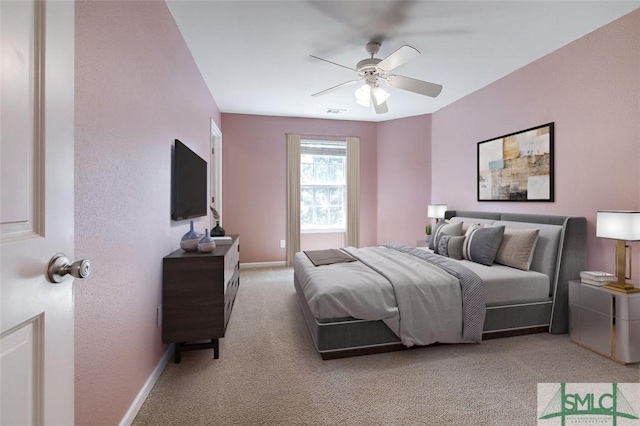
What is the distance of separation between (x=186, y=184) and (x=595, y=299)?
11.4 ft


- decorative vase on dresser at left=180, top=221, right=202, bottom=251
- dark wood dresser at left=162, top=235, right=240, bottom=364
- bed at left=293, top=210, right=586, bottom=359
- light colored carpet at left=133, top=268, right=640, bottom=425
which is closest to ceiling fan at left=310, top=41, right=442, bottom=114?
bed at left=293, top=210, right=586, bottom=359

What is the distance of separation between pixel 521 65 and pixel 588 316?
2.61m

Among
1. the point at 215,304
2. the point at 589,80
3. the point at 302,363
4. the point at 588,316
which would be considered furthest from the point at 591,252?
the point at 215,304

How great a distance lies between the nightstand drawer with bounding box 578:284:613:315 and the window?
364 cm

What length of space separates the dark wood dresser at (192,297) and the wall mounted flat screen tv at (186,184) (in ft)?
1.67

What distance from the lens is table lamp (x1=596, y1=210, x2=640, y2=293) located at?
6.50 ft

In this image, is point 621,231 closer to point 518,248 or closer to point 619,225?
point 619,225

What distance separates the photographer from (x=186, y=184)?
8.38 feet

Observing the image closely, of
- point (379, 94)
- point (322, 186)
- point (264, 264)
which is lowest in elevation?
point (264, 264)

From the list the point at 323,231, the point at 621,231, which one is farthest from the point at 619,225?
the point at 323,231

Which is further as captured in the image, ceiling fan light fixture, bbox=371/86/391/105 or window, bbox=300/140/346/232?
window, bbox=300/140/346/232

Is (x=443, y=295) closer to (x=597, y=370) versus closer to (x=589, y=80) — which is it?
(x=597, y=370)

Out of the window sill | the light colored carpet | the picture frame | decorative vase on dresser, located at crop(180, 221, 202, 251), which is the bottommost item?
the light colored carpet

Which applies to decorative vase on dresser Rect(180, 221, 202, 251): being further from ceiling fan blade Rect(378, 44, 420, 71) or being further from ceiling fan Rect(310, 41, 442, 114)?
ceiling fan blade Rect(378, 44, 420, 71)
